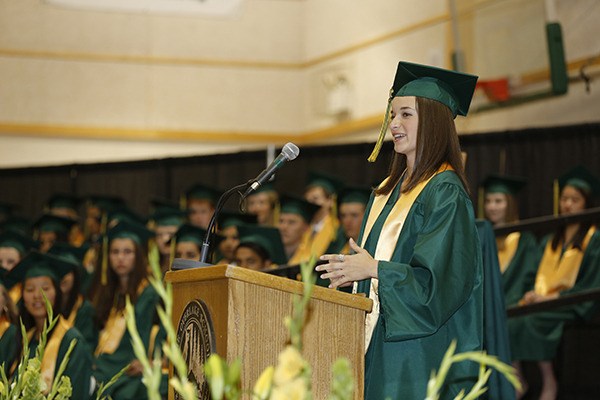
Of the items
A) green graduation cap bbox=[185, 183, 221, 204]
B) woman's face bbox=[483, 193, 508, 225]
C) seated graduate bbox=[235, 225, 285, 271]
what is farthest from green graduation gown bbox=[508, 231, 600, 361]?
green graduation cap bbox=[185, 183, 221, 204]

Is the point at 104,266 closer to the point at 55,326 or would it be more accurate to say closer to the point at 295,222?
the point at 295,222

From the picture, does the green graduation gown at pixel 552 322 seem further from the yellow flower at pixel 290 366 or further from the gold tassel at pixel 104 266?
the yellow flower at pixel 290 366

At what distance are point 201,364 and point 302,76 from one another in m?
11.5

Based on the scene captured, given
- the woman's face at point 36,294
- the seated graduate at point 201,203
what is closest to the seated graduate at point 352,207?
the seated graduate at point 201,203

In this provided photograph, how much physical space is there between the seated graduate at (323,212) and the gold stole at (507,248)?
121 centimetres

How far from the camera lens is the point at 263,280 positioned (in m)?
2.67

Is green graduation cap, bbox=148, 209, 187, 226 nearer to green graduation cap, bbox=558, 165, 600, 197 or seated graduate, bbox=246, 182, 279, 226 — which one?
seated graduate, bbox=246, 182, 279, 226

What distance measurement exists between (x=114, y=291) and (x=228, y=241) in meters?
1.04

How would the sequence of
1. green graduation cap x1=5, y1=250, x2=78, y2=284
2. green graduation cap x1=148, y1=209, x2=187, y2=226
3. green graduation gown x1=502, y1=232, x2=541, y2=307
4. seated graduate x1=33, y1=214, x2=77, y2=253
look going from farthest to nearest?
seated graduate x1=33, y1=214, x2=77, y2=253 → green graduation cap x1=148, y1=209, x2=187, y2=226 → green graduation gown x1=502, y1=232, x2=541, y2=307 → green graduation cap x1=5, y1=250, x2=78, y2=284

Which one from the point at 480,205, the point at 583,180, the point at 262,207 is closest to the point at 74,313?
the point at 262,207

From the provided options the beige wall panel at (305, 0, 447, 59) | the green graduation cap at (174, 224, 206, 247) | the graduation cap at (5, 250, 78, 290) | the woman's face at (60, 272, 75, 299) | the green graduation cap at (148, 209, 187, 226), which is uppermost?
the beige wall panel at (305, 0, 447, 59)

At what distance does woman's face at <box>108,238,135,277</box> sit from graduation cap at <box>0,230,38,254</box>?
1074 mm

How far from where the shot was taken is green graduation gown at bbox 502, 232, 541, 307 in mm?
7598

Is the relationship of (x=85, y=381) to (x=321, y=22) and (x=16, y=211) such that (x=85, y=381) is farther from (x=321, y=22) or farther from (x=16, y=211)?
(x=321, y=22)
